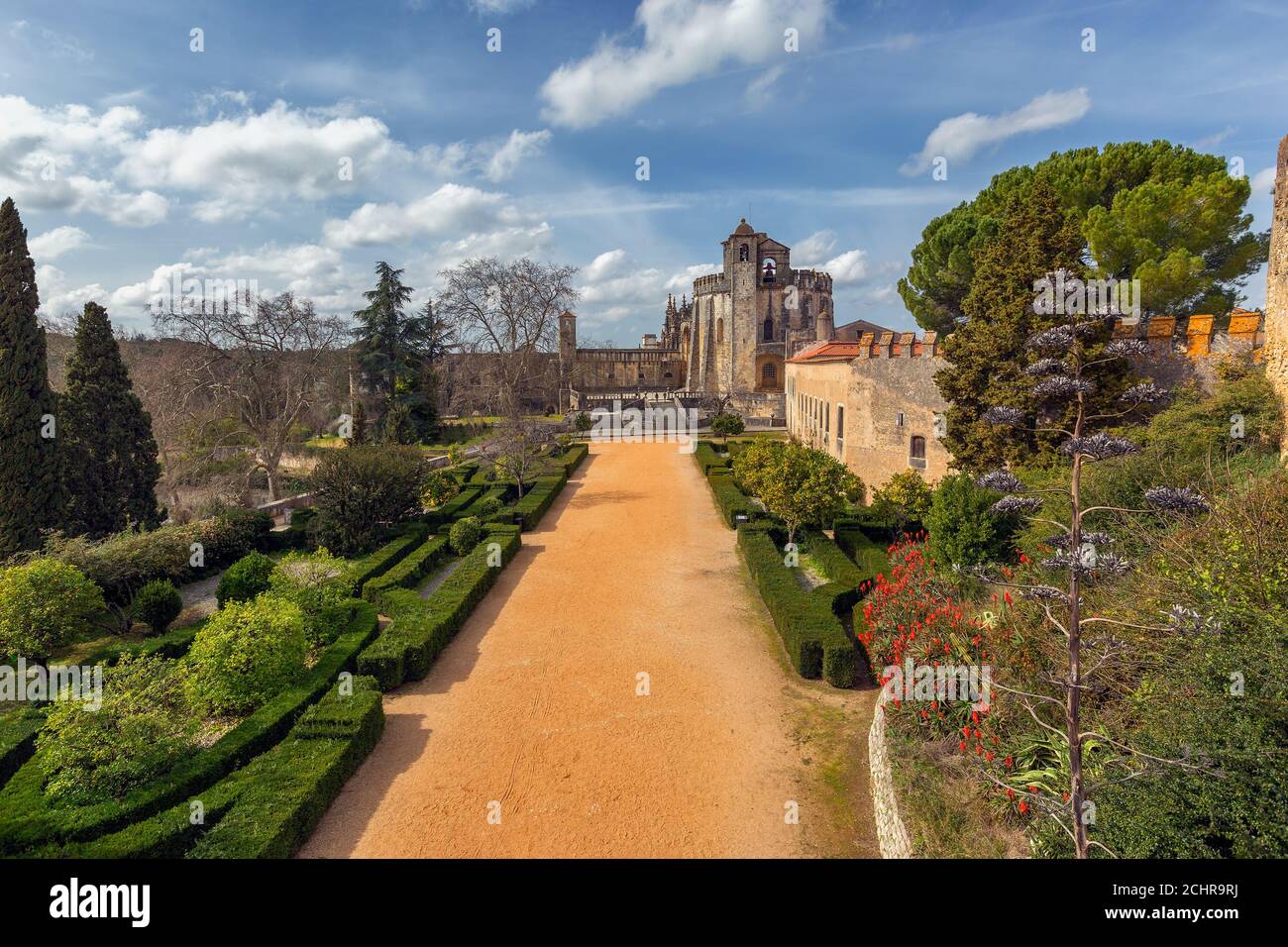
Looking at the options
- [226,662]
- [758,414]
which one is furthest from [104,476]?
[758,414]

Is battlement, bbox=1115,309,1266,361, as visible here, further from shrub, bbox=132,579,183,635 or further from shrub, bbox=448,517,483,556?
shrub, bbox=132,579,183,635

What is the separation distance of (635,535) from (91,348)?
16.2 metres

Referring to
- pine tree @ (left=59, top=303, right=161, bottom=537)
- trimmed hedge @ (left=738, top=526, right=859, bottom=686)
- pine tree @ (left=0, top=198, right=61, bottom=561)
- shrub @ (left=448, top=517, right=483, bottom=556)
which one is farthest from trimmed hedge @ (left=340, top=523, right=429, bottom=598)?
trimmed hedge @ (left=738, top=526, right=859, bottom=686)

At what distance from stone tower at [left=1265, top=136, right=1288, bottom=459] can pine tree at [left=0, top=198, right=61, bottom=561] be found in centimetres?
2462

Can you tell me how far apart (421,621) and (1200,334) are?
53.8ft

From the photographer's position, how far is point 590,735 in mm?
8547

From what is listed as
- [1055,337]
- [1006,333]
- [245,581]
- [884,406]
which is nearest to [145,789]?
[245,581]

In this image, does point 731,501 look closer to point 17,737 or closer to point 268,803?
point 268,803
